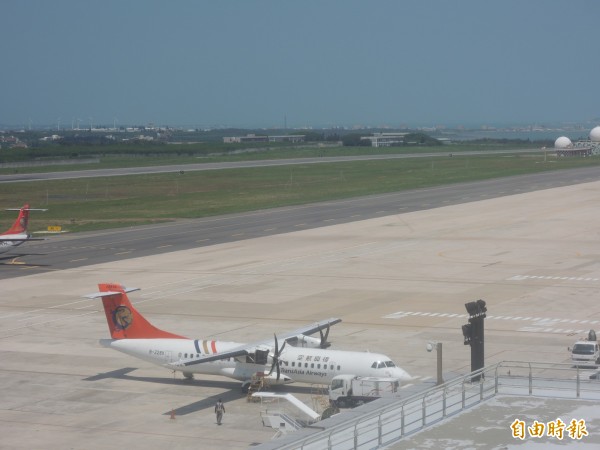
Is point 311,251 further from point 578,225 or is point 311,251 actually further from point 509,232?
point 578,225

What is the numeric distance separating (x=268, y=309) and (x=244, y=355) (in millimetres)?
18951

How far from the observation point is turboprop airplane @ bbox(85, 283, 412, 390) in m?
45.0

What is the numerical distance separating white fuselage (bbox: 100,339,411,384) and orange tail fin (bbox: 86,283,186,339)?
593mm

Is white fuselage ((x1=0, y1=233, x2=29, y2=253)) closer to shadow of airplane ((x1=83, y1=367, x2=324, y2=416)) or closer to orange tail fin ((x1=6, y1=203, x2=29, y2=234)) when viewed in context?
orange tail fin ((x1=6, y1=203, x2=29, y2=234))

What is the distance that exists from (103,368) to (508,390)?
24.8m

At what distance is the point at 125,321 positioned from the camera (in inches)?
1989

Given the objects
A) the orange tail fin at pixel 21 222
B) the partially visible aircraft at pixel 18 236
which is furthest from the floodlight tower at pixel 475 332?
the orange tail fin at pixel 21 222

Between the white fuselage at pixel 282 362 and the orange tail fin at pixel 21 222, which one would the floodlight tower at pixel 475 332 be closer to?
the white fuselage at pixel 282 362

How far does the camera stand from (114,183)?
171750 millimetres

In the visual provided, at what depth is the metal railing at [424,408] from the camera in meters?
26.9

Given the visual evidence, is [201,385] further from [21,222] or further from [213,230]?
[213,230]

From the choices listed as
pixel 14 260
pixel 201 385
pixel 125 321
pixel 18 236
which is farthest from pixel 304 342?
pixel 14 260

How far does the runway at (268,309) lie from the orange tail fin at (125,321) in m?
1.98

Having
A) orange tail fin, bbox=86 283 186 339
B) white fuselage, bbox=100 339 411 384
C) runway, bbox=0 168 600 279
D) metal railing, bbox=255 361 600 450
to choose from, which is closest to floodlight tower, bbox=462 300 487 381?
metal railing, bbox=255 361 600 450
